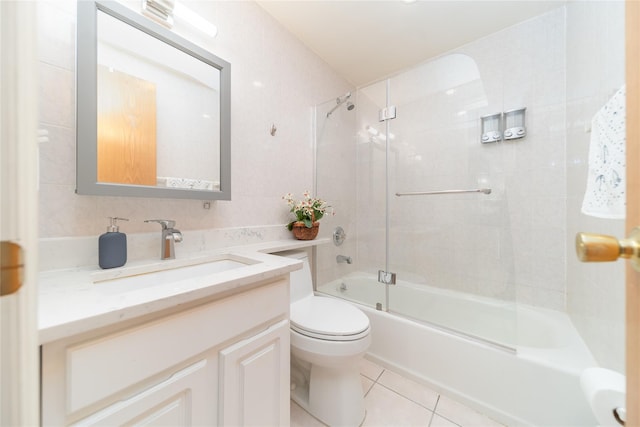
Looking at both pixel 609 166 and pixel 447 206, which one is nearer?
pixel 609 166

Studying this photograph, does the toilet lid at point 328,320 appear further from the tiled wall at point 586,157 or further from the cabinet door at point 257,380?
the tiled wall at point 586,157

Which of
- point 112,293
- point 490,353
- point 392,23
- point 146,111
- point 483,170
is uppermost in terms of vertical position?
point 392,23

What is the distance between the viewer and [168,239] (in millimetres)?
1004

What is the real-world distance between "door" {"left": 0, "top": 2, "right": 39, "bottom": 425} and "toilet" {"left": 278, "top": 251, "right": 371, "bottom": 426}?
0.99m

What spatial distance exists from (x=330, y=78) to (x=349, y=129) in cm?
47

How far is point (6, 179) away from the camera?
8.6 inches

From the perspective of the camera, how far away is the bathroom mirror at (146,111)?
843 mm

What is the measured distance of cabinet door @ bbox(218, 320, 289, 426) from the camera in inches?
28.3

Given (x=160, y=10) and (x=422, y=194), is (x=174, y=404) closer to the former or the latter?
(x=160, y=10)

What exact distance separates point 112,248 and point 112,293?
214 mm

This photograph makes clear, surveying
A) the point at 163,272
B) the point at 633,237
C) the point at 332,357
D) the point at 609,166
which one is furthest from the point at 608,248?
the point at 163,272

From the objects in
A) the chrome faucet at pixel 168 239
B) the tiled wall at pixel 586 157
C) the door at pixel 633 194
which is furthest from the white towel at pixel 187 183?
the tiled wall at pixel 586 157

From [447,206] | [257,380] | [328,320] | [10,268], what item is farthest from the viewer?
[447,206]

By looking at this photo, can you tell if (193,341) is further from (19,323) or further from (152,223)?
(152,223)
